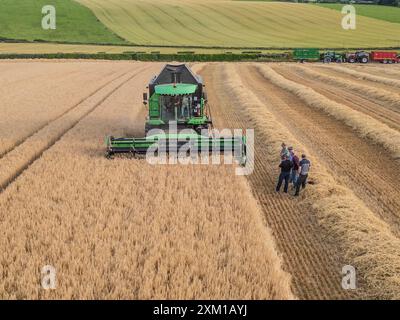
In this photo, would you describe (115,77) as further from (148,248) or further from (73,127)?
(148,248)

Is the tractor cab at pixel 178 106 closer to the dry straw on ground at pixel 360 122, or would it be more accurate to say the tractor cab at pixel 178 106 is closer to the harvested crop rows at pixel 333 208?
the harvested crop rows at pixel 333 208

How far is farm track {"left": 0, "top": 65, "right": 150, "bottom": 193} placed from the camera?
1443cm

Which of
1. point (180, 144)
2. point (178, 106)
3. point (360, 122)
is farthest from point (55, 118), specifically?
point (360, 122)

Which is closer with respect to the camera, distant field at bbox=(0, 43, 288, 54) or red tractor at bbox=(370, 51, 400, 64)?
red tractor at bbox=(370, 51, 400, 64)

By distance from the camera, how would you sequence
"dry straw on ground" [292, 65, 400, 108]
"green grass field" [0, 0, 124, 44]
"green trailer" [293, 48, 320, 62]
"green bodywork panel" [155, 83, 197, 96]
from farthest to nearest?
"green grass field" [0, 0, 124, 44] < "green trailer" [293, 48, 320, 62] < "dry straw on ground" [292, 65, 400, 108] < "green bodywork panel" [155, 83, 197, 96]

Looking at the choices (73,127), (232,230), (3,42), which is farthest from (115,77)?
(3,42)

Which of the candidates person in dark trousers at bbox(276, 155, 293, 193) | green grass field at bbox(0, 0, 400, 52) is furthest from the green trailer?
person in dark trousers at bbox(276, 155, 293, 193)

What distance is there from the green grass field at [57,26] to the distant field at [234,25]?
10.4ft

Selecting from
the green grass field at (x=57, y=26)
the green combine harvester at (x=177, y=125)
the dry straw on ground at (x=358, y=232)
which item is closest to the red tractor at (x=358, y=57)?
the green grass field at (x=57, y=26)

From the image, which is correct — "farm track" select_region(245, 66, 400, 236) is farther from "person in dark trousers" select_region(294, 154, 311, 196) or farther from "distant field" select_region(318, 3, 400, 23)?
"distant field" select_region(318, 3, 400, 23)

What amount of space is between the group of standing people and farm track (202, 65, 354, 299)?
1.37 feet

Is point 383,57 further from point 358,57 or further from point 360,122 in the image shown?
point 360,122

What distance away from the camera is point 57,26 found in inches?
3762
